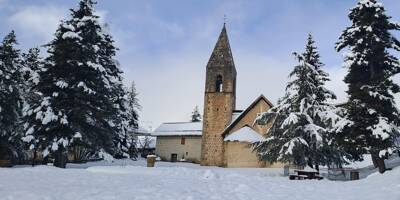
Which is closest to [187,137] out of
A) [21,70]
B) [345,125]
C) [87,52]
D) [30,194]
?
[21,70]

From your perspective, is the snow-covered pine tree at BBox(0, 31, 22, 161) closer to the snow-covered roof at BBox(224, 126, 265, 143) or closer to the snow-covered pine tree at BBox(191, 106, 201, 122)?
the snow-covered roof at BBox(224, 126, 265, 143)

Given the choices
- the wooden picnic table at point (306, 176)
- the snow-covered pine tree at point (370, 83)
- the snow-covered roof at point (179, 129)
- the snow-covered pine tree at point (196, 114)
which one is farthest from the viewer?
the snow-covered pine tree at point (196, 114)

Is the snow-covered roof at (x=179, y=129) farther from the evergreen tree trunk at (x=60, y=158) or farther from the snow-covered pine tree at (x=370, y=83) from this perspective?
the snow-covered pine tree at (x=370, y=83)

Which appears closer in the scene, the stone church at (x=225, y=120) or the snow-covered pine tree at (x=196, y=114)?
the stone church at (x=225, y=120)

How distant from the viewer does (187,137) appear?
4884 cm

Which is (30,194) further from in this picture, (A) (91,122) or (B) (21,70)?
(B) (21,70)

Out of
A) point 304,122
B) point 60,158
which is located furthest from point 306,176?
point 60,158

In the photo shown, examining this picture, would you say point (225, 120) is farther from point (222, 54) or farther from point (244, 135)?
point (222, 54)

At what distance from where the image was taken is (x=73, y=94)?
2225 cm

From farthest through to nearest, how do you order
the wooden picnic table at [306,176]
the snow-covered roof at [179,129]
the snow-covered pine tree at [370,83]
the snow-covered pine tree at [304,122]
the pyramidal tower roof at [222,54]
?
the snow-covered roof at [179,129] → the pyramidal tower roof at [222,54] → the snow-covered pine tree at [304,122] → the wooden picnic table at [306,176] → the snow-covered pine tree at [370,83]

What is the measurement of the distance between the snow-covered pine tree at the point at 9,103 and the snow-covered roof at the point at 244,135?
19399mm

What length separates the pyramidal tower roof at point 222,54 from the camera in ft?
134

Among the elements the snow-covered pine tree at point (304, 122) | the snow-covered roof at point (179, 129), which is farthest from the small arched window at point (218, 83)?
the snow-covered pine tree at point (304, 122)

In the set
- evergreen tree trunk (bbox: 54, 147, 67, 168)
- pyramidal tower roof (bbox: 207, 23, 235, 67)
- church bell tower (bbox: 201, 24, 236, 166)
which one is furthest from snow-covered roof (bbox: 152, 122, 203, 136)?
evergreen tree trunk (bbox: 54, 147, 67, 168)
